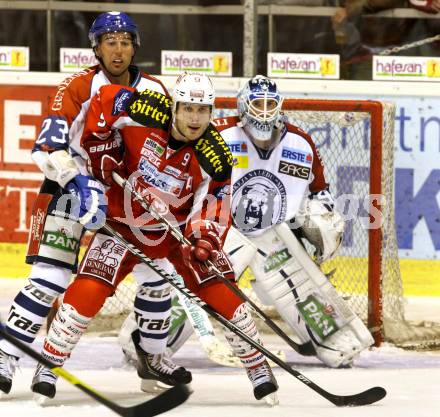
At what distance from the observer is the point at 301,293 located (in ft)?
21.2

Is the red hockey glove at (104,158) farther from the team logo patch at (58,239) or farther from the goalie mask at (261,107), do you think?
the goalie mask at (261,107)

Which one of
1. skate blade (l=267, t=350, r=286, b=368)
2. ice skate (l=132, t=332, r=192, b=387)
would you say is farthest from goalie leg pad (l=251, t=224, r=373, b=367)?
ice skate (l=132, t=332, r=192, b=387)

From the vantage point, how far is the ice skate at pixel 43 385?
199 inches

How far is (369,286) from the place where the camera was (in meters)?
6.84

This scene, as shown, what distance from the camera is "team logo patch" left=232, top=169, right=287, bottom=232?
21.1 ft

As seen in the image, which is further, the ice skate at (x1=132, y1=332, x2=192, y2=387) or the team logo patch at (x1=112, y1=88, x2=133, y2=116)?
the ice skate at (x1=132, y1=332, x2=192, y2=387)

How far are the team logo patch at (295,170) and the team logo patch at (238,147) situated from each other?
170 millimetres

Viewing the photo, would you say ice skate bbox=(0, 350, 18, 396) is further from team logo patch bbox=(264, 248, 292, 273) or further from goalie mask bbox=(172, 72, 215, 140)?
team logo patch bbox=(264, 248, 292, 273)

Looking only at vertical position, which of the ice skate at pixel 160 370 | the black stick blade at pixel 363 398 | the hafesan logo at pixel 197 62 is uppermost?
the hafesan logo at pixel 197 62

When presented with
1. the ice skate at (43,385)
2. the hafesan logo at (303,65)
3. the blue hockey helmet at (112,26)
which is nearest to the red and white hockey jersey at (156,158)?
the blue hockey helmet at (112,26)

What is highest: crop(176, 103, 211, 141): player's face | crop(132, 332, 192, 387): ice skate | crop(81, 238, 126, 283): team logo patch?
crop(176, 103, 211, 141): player's face

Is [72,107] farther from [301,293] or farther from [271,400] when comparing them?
[301,293]

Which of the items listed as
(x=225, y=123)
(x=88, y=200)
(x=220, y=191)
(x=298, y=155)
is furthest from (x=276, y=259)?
(x=88, y=200)

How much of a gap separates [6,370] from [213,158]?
3.32 ft
